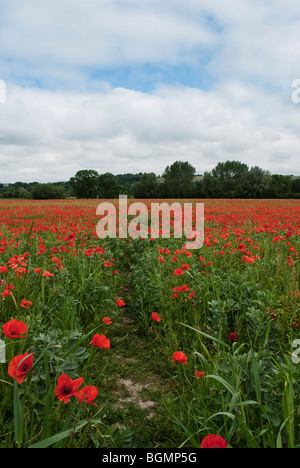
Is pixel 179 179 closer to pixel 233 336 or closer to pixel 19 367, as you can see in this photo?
pixel 233 336

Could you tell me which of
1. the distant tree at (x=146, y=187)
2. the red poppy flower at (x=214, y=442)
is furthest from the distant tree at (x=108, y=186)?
the red poppy flower at (x=214, y=442)

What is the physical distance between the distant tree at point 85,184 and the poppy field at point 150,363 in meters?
62.4

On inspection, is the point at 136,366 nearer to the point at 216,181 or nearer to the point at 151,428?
the point at 151,428

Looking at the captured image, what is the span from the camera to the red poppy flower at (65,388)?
135 cm

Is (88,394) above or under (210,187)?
under

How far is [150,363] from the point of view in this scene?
2.62 metres

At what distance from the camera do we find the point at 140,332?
3176 millimetres

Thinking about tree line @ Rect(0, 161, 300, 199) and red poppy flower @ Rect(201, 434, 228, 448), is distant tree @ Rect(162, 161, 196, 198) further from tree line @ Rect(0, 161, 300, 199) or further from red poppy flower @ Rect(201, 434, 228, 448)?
red poppy flower @ Rect(201, 434, 228, 448)

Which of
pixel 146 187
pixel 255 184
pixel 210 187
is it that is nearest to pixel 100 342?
pixel 255 184

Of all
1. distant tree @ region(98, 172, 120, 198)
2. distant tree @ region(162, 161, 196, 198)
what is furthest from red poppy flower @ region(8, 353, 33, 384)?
distant tree @ region(98, 172, 120, 198)

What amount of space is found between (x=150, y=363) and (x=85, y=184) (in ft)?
218

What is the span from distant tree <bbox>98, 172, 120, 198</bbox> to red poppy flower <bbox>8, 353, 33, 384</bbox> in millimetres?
69320

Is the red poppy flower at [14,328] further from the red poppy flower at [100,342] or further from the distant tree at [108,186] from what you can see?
the distant tree at [108,186]

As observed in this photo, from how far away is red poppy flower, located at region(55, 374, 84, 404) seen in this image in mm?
1346
